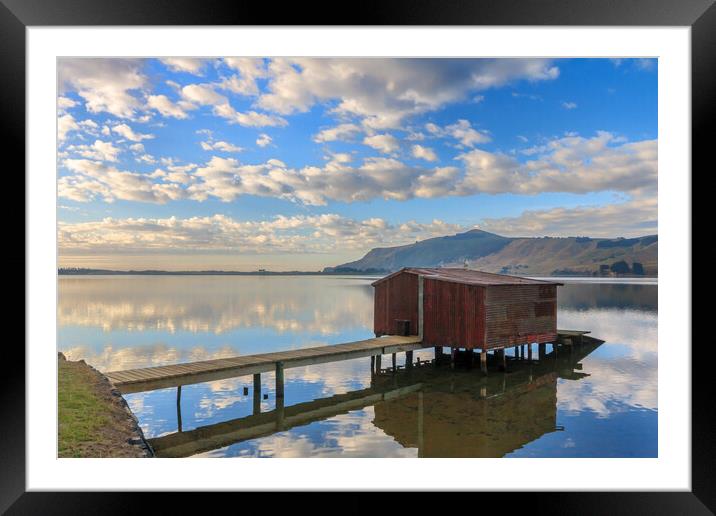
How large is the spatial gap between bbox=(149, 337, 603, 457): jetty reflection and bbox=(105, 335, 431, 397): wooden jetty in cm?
154

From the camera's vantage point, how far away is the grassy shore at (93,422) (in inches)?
343

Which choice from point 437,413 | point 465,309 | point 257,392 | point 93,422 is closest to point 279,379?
point 257,392

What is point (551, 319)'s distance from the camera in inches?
970

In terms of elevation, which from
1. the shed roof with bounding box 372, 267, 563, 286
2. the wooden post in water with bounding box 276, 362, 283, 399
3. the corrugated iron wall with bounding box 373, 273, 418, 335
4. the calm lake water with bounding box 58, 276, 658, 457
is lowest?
the calm lake water with bounding box 58, 276, 658, 457

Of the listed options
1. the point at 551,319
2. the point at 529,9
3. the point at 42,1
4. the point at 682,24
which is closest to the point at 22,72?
the point at 42,1

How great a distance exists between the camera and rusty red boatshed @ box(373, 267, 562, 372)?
21172mm

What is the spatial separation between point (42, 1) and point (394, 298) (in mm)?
20692

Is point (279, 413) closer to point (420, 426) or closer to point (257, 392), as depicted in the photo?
point (257, 392)

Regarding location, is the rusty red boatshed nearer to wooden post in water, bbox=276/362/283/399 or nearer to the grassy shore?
wooden post in water, bbox=276/362/283/399

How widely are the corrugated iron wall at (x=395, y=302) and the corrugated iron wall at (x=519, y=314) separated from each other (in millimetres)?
3637

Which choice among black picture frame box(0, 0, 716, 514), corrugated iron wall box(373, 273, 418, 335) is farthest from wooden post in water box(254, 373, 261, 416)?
black picture frame box(0, 0, 716, 514)

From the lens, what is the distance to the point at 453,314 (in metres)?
21.7

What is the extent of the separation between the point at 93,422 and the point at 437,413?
10.3 metres

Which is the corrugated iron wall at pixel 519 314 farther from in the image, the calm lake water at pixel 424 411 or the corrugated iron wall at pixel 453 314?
the calm lake water at pixel 424 411
